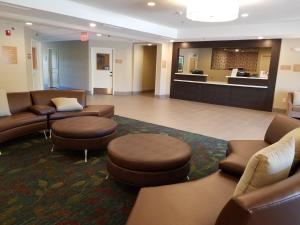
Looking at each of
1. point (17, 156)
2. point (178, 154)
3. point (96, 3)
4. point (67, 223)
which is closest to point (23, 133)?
point (17, 156)

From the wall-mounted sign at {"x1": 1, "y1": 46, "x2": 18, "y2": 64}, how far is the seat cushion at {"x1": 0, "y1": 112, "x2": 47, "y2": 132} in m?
3.27

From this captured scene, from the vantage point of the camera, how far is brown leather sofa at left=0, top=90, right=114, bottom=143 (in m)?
3.59

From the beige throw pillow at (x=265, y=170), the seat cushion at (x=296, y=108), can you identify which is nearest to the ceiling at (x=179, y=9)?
the seat cushion at (x=296, y=108)

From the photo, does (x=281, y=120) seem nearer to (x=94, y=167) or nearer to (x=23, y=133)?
(x=94, y=167)

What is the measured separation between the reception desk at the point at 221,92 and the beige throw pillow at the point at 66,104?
5805 mm

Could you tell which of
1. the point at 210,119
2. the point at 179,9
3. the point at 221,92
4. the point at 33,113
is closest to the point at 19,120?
the point at 33,113

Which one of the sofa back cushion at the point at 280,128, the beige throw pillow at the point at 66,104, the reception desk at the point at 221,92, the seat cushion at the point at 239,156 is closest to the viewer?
the seat cushion at the point at 239,156

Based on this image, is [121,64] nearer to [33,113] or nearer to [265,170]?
[33,113]

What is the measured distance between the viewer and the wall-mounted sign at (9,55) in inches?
253

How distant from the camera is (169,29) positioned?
7934mm

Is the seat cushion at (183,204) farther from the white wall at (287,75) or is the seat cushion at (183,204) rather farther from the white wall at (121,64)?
the white wall at (121,64)

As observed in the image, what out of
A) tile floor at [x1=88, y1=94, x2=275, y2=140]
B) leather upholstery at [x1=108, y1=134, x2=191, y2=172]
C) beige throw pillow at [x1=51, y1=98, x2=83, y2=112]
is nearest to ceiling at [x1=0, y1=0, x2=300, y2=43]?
beige throw pillow at [x1=51, y1=98, x2=83, y2=112]

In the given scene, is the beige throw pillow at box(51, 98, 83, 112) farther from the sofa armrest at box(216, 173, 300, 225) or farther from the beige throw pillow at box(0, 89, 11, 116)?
the sofa armrest at box(216, 173, 300, 225)

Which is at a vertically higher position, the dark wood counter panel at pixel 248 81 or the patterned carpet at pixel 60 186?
the dark wood counter panel at pixel 248 81
